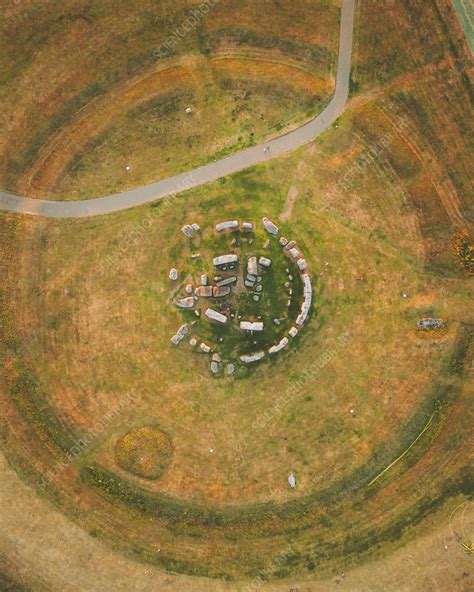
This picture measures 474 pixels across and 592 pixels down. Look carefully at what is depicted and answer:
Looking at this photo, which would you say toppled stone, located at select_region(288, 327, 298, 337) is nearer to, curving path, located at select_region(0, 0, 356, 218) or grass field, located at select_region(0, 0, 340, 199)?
curving path, located at select_region(0, 0, 356, 218)

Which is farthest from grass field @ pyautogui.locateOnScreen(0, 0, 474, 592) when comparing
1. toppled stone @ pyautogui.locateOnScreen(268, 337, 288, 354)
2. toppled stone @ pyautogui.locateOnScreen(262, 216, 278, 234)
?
toppled stone @ pyautogui.locateOnScreen(262, 216, 278, 234)

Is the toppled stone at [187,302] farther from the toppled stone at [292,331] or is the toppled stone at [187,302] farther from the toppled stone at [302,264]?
the toppled stone at [302,264]

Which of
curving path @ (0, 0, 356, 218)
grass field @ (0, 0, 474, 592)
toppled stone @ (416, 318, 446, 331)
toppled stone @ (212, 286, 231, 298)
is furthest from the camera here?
curving path @ (0, 0, 356, 218)

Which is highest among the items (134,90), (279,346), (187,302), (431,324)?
(134,90)

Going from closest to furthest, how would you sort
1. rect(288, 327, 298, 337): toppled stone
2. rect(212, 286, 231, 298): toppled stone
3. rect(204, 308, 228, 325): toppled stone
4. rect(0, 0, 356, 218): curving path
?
rect(204, 308, 228, 325): toppled stone → rect(212, 286, 231, 298): toppled stone → rect(288, 327, 298, 337): toppled stone → rect(0, 0, 356, 218): curving path

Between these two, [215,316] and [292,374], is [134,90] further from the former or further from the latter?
[292,374]

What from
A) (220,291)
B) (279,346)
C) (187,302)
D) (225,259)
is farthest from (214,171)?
(279,346)

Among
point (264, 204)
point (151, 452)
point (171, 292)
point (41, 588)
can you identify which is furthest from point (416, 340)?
point (41, 588)
